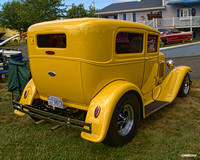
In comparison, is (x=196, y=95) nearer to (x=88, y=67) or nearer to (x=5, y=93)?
(x=88, y=67)

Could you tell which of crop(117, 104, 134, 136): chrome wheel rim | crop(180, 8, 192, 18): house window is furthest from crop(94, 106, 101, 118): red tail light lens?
crop(180, 8, 192, 18): house window

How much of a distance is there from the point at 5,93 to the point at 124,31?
4.65 metres

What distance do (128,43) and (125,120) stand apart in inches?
51.2

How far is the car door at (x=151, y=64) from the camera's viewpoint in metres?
4.01

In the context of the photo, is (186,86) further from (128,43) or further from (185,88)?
(128,43)

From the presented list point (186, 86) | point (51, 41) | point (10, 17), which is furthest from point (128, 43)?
point (10, 17)

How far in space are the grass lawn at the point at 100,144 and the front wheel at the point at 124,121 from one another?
0.14 metres

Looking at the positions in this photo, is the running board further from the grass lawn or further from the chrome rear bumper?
the chrome rear bumper

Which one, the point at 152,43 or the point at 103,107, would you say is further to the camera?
the point at 152,43

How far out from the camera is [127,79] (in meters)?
3.51

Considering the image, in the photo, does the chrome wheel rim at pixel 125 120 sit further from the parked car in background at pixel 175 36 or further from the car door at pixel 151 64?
the parked car in background at pixel 175 36

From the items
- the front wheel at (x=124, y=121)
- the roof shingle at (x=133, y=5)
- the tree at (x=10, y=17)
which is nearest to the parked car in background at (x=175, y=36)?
the roof shingle at (x=133, y=5)

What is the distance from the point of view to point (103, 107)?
2779 mm

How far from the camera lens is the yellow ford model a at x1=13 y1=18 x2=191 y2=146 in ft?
9.21
